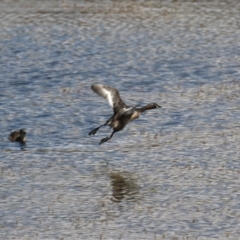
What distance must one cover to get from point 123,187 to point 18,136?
8.28ft

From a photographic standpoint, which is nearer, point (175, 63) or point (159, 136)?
point (159, 136)

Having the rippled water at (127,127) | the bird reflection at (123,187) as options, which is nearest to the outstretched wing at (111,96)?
the rippled water at (127,127)

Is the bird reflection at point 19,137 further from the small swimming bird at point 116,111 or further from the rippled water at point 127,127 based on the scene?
the small swimming bird at point 116,111

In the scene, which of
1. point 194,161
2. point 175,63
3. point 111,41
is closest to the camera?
point 194,161

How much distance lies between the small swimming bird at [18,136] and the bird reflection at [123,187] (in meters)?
1.92

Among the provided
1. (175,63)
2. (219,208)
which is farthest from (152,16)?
(219,208)

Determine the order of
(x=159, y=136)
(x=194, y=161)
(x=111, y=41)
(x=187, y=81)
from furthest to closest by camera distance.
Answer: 1. (x=111, y=41)
2. (x=187, y=81)
3. (x=159, y=136)
4. (x=194, y=161)

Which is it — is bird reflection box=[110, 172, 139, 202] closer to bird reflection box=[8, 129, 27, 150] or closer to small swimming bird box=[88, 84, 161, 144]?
small swimming bird box=[88, 84, 161, 144]

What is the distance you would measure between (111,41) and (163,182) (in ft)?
33.0

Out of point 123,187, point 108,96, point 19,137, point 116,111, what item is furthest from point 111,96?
point 123,187

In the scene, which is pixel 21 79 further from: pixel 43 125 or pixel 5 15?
pixel 5 15

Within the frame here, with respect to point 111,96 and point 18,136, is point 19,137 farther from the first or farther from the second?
point 111,96

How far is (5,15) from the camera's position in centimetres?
2480

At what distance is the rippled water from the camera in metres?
11.2
